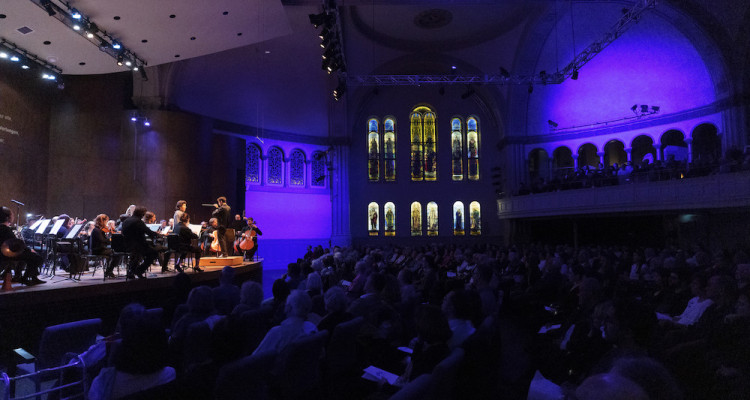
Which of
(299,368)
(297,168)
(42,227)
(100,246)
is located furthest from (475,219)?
(299,368)

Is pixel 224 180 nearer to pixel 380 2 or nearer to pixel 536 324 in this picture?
pixel 380 2

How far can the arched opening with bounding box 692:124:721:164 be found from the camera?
1677 cm

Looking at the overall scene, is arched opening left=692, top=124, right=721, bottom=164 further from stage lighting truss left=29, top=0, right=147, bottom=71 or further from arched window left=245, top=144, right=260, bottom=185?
stage lighting truss left=29, top=0, right=147, bottom=71

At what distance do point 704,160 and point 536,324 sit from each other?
12928mm

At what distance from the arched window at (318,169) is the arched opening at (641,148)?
49.7 ft

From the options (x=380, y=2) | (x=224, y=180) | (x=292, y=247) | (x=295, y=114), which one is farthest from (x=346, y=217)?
(x=380, y=2)

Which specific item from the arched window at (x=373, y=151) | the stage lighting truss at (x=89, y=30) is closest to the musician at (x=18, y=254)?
the stage lighting truss at (x=89, y=30)

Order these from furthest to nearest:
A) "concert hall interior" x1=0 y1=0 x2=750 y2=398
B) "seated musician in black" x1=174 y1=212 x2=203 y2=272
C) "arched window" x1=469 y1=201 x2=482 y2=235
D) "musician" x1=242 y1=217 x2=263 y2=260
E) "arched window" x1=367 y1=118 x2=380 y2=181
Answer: "arched window" x1=367 y1=118 x2=380 y2=181 < "arched window" x1=469 y1=201 x2=482 y2=235 < "musician" x1=242 y1=217 x2=263 y2=260 < "concert hall interior" x1=0 y1=0 x2=750 y2=398 < "seated musician in black" x1=174 y1=212 x2=203 y2=272

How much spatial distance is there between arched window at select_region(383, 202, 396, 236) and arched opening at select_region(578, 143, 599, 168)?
10048 millimetres

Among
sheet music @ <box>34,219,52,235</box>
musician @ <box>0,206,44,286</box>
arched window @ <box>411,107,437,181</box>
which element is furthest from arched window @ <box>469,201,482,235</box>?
musician @ <box>0,206,44,286</box>

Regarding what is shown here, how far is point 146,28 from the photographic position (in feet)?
34.1

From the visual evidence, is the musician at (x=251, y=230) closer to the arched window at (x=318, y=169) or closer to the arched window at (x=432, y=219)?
the arched window at (x=318, y=169)

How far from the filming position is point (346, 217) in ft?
75.2

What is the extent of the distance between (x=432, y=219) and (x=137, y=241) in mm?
18198
